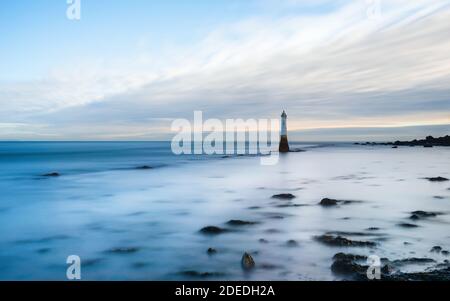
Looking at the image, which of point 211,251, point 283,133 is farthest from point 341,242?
point 283,133

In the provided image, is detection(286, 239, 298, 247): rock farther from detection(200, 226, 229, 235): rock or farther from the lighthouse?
the lighthouse

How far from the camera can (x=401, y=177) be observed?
27688mm

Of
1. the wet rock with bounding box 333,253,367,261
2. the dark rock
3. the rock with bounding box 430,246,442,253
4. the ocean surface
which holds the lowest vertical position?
the ocean surface

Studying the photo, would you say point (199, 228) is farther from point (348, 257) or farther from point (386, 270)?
point (386, 270)

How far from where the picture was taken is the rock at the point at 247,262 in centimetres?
801

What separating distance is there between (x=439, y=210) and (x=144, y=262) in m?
11.9

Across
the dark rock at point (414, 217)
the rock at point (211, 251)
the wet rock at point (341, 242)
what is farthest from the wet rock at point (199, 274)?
the dark rock at point (414, 217)

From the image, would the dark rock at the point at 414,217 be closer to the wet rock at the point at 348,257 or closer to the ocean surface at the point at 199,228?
the ocean surface at the point at 199,228

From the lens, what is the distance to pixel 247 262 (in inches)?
319

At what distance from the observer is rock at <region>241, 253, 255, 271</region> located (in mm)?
8010

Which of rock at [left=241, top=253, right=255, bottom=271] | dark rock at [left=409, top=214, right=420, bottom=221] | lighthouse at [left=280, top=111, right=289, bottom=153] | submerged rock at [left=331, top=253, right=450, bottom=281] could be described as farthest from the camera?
lighthouse at [left=280, top=111, right=289, bottom=153]

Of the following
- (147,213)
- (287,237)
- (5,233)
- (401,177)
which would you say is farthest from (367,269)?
(401,177)

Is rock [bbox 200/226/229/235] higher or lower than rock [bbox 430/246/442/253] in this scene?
lower

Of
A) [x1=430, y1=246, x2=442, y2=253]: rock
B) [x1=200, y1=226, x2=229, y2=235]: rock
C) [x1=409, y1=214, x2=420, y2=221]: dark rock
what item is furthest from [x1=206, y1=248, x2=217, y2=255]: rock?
[x1=409, y1=214, x2=420, y2=221]: dark rock
